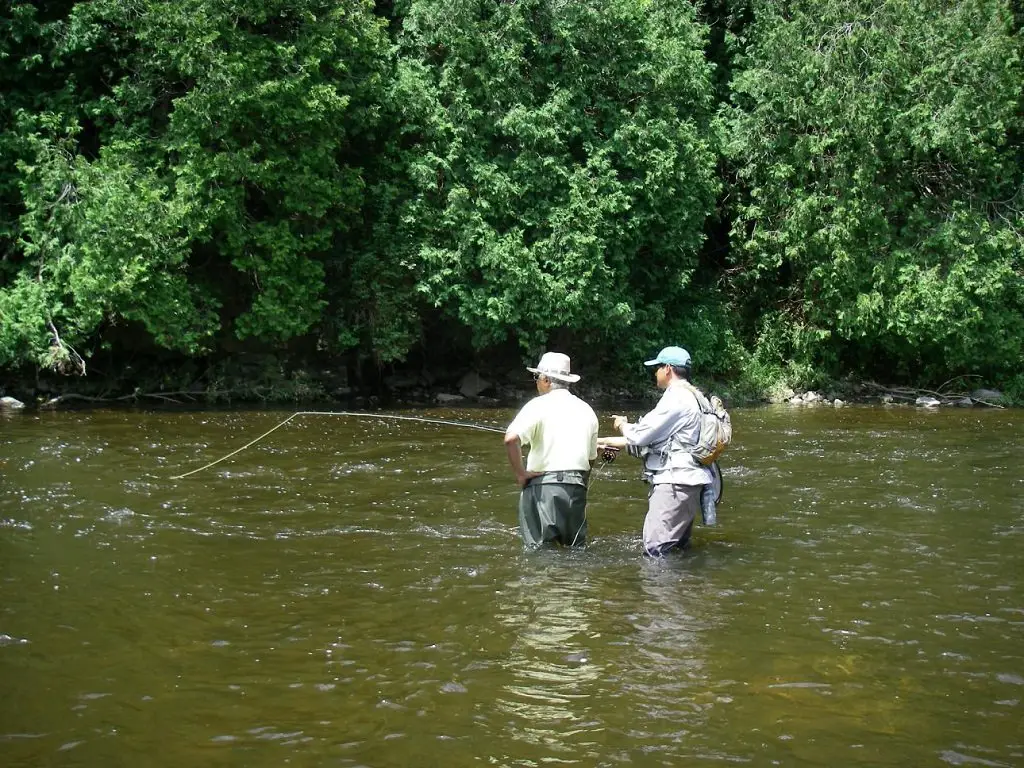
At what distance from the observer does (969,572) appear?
7.92m

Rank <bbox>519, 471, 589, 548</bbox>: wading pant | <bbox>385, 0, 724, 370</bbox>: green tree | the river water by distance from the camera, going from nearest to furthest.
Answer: the river water
<bbox>519, 471, 589, 548</bbox>: wading pant
<bbox>385, 0, 724, 370</bbox>: green tree

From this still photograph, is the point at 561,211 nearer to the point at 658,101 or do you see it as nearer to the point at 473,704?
the point at 658,101

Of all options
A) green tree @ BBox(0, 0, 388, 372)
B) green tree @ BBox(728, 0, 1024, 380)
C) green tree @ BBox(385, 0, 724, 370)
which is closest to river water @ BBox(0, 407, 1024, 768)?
green tree @ BBox(0, 0, 388, 372)

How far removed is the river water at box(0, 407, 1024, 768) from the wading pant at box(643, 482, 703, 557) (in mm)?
162

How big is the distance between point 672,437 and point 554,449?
2.94ft

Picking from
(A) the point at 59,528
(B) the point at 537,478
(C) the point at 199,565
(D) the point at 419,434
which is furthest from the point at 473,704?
(D) the point at 419,434

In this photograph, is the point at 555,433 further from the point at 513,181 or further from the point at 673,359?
the point at 513,181

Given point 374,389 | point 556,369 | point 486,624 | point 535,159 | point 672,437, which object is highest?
point 535,159

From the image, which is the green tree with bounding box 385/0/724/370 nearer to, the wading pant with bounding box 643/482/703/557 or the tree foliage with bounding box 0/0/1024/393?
the tree foliage with bounding box 0/0/1024/393

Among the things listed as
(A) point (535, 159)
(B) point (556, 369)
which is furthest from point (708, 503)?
(A) point (535, 159)

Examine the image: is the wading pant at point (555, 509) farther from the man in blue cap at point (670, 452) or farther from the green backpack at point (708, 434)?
the green backpack at point (708, 434)

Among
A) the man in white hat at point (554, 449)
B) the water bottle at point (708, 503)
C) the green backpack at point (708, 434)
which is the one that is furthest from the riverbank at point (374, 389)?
the man in white hat at point (554, 449)

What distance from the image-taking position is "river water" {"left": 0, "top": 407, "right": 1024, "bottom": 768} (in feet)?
16.0

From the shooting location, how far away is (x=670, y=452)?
7996 millimetres
